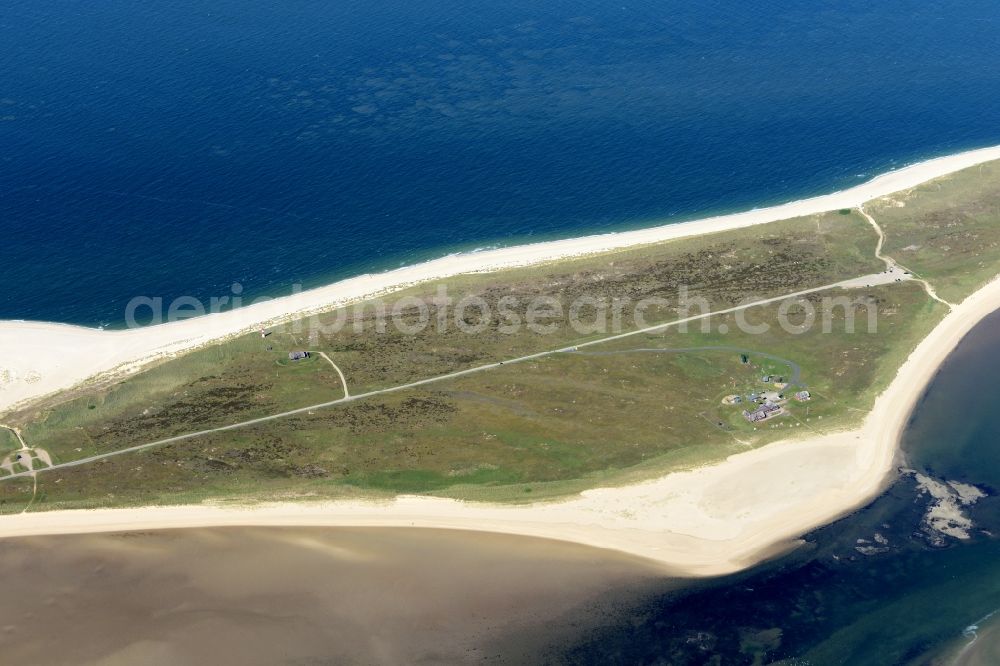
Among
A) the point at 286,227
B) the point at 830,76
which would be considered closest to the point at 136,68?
the point at 286,227

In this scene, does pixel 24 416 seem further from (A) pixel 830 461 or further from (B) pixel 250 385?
(A) pixel 830 461

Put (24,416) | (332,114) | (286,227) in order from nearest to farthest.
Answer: (24,416) → (286,227) → (332,114)

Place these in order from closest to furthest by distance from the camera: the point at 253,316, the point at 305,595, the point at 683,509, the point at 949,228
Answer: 1. the point at 305,595
2. the point at 683,509
3. the point at 253,316
4. the point at 949,228

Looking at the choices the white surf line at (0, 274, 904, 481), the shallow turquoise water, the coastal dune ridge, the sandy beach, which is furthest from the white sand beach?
the sandy beach

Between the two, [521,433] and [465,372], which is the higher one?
[465,372]

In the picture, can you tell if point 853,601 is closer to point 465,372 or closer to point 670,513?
point 670,513

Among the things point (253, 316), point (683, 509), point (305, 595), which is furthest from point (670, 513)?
point (253, 316)
